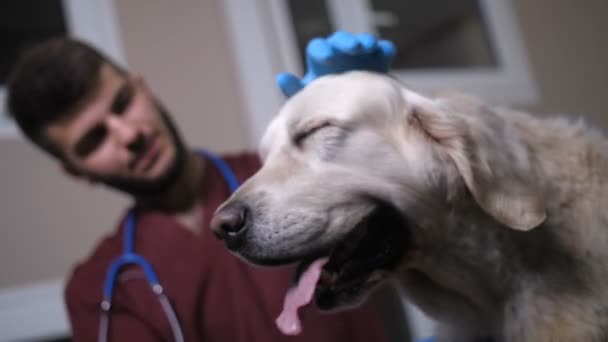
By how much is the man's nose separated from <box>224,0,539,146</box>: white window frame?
2.07 feet

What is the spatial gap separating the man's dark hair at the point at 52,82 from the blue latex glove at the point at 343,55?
602 millimetres

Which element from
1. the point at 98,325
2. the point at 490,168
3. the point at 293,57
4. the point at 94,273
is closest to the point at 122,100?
the point at 94,273

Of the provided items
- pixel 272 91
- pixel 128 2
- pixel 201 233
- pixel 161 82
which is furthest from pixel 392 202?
pixel 128 2

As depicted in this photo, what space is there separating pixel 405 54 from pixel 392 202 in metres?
1.98

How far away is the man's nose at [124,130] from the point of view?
1.25 meters

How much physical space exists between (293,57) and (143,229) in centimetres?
97

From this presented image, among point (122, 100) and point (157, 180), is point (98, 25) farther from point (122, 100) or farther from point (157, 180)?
point (157, 180)

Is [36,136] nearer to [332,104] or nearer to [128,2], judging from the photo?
[128,2]

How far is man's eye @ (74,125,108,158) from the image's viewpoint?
1.30 metres

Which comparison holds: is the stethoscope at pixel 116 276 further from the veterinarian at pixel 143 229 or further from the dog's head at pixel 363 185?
the dog's head at pixel 363 185

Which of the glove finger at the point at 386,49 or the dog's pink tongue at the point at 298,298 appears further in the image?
the glove finger at the point at 386,49

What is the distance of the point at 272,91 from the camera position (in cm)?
186

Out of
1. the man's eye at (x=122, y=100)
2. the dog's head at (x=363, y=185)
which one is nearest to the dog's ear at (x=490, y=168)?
the dog's head at (x=363, y=185)

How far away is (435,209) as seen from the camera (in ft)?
2.51
